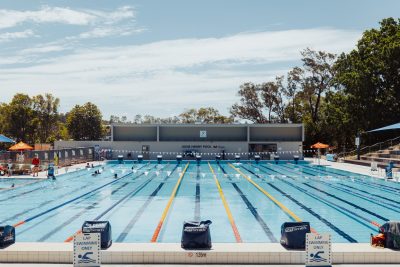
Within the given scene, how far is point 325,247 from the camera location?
29.0ft

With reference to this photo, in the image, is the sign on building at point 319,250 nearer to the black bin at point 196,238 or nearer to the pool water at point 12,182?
the black bin at point 196,238

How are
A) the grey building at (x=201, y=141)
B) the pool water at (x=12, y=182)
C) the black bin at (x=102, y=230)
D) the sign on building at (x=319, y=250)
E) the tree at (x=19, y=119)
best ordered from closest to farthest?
the sign on building at (x=319, y=250)
the black bin at (x=102, y=230)
the pool water at (x=12, y=182)
the grey building at (x=201, y=141)
the tree at (x=19, y=119)

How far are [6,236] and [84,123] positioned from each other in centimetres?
6191

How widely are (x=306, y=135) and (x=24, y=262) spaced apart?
47887 mm

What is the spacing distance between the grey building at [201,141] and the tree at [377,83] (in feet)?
24.9

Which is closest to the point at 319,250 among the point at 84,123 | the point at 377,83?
the point at 377,83

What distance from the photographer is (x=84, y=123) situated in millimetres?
69938

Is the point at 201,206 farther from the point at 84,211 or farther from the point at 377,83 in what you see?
the point at 377,83

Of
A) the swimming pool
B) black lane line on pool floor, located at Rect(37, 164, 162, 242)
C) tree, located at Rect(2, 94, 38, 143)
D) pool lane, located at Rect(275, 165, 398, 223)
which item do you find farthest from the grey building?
pool lane, located at Rect(275, 165, 398, 223)

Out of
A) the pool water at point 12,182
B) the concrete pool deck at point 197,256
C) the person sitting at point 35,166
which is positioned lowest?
the concrete pool deck at point 197,256

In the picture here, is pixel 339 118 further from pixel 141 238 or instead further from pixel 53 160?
pixel 141 238

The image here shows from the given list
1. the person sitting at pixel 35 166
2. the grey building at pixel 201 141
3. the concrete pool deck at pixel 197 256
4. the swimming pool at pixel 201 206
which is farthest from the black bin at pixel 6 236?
the grey building at pixel 201 141

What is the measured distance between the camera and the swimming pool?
13.2 meters

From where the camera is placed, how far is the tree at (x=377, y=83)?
41.8 meters
